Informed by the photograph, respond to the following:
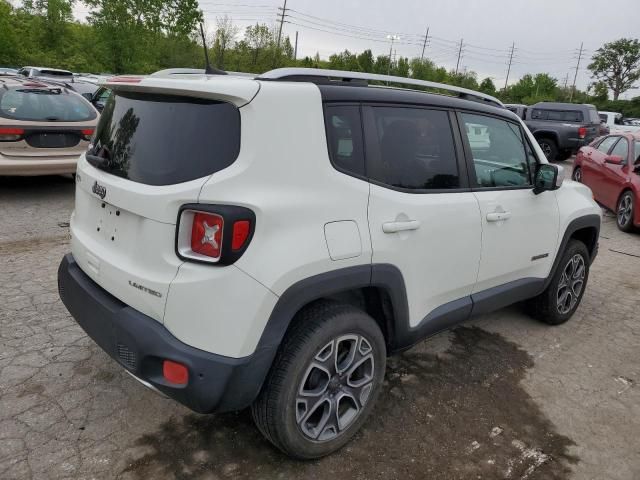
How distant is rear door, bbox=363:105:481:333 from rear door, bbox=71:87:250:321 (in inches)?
31.3

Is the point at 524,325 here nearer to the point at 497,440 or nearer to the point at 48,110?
the point at 497,440

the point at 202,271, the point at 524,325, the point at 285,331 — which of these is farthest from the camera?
the point at 524,325

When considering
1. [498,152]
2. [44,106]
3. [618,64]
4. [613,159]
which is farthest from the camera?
[618,64]

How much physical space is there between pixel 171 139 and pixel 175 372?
0.99 metres

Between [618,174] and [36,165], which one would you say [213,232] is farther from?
[618,174]

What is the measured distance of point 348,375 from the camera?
8.32ft

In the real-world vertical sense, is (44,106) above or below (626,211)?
above

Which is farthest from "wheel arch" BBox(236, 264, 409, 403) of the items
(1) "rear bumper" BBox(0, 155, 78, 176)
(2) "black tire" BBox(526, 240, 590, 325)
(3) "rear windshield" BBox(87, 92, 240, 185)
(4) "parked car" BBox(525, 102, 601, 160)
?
(4) "parked car" BBox(525, 102, 601, 160)

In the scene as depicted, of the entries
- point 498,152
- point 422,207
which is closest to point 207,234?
point 422,207

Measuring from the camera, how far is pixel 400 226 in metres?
2.56

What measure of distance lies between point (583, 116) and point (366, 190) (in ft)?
53.8

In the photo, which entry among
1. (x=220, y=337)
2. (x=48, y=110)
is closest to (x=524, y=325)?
(x=220, y=337)

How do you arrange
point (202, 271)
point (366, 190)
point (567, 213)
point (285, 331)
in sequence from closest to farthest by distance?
point (202, 271) < point (285, 331) < point (366, 190) < point (567, 213)

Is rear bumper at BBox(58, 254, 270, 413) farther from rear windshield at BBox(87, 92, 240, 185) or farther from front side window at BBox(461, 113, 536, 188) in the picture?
front side window at BBox(461, 113, 536, 188)
